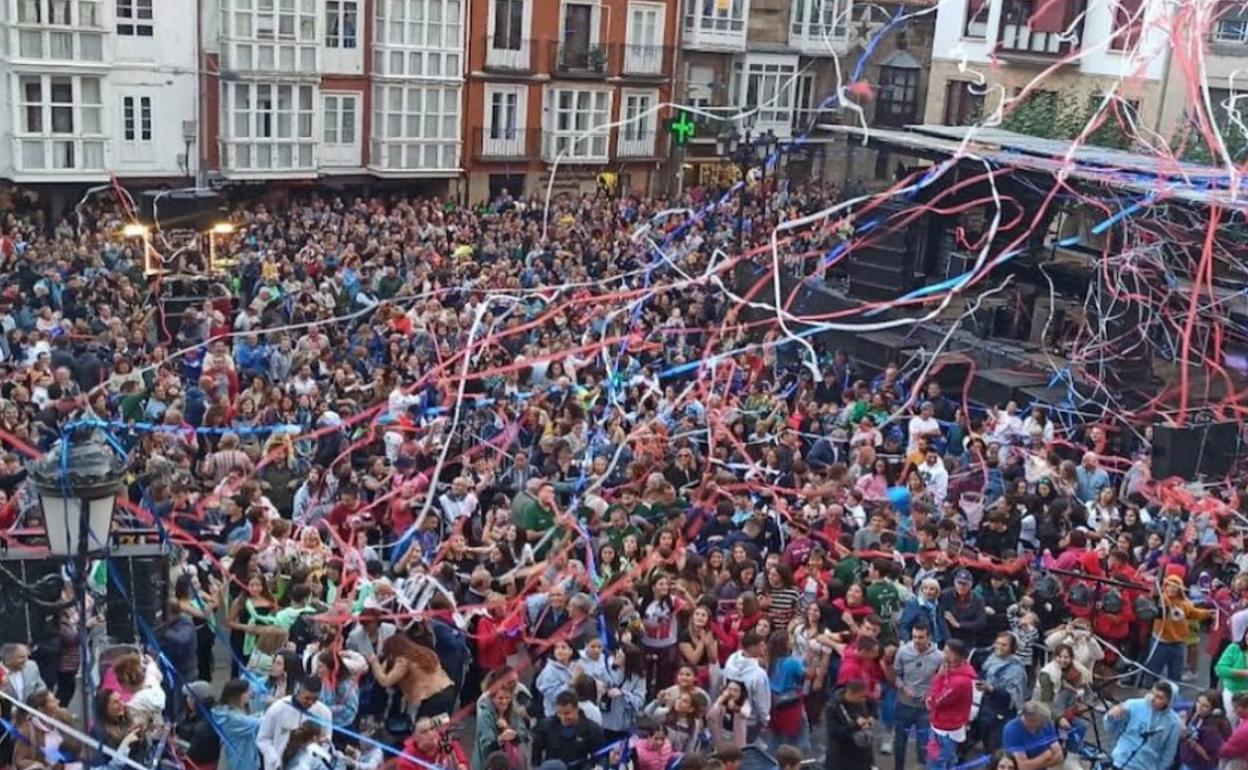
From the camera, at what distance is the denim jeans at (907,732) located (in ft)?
27.6

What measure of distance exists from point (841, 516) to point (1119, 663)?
224cm

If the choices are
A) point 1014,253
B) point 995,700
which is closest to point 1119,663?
point 995,700

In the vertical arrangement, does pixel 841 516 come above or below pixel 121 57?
below

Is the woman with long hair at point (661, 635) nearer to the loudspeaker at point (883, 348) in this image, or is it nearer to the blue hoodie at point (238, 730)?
the blue hoodie at point (238, 730)

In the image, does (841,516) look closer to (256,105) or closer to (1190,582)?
(1190,582)

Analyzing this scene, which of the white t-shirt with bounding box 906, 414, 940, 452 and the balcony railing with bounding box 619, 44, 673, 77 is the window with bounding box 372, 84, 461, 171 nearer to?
the balcony railing with bounding box 619, 44, 673, 77

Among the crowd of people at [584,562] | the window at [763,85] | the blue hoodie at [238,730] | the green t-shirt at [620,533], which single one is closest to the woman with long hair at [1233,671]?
the crowd of people at [584,562]

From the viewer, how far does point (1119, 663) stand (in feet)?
31.4

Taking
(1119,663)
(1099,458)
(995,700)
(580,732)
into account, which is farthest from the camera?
(1099,458)

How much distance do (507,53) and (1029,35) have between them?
Result: 12.4 meters

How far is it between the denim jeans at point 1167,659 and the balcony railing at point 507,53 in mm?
26241

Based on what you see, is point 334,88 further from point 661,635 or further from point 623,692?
point 623,692

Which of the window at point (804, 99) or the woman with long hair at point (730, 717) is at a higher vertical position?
the window at point (804, 99)

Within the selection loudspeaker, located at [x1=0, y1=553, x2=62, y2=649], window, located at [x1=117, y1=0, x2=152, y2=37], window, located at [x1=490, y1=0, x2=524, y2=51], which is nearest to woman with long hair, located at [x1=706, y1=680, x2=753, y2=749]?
loudspeaker, located at [x1=0, y1=553, x2=62, y2=649]
